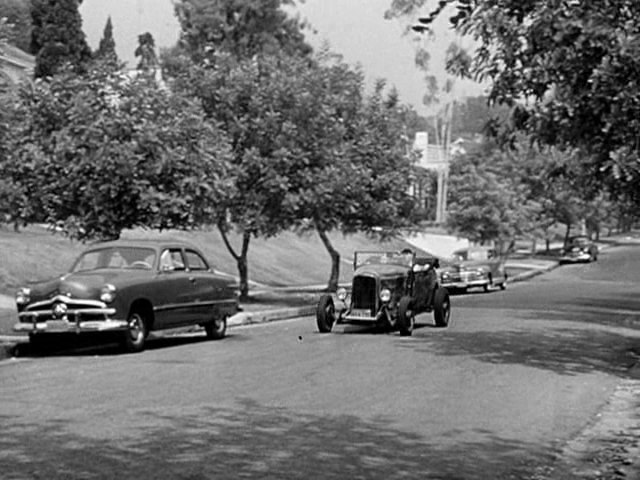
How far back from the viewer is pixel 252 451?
1005 centimetres

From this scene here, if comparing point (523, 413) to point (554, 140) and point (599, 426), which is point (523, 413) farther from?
point (554, 140)

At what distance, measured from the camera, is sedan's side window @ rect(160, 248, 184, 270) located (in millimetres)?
19578

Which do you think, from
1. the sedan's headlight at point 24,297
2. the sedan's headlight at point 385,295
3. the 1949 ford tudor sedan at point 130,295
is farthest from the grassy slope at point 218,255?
the sedan's headlight at point 24,297

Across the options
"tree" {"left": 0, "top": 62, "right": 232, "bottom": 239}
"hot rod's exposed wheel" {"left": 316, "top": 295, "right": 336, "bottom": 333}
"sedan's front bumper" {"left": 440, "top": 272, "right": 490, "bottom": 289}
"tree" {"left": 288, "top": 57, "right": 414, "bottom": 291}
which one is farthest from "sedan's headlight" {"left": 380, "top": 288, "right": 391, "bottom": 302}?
"sedan's front bumper" {"left": 440, "top": 272, "right": 490, "bottom": 289}

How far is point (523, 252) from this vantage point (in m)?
85.3

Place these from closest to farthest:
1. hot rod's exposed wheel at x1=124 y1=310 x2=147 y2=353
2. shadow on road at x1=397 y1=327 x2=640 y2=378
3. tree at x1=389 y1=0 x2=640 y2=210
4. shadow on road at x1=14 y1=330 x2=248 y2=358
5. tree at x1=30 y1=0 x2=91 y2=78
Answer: tree at x1=389 y1=0 x2=640 y2=210, shadow on road at x1=397 y1=327 x2=640 y2=378, hot rod's exposed wheel at x1=124 y1=310 x2=147 y2=353, shadow on road at x1=14 y1=330 x2=248 y2=358, tree at x1=30 y1=0 x2=91 y2=78

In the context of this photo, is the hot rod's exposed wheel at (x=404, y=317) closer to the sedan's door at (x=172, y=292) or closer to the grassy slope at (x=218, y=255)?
the sedan's door at (x=172, y=292)

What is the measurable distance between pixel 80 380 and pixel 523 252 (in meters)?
72.7

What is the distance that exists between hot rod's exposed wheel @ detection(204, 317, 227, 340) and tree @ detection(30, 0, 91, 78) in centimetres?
3707

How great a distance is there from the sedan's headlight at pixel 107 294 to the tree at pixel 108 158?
16.0ft

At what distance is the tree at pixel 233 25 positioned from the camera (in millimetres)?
67000

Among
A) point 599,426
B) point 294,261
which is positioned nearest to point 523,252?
point 294,261

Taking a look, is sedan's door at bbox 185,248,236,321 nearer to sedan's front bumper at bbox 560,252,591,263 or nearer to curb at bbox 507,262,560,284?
curb at bbox 507,262,560,284

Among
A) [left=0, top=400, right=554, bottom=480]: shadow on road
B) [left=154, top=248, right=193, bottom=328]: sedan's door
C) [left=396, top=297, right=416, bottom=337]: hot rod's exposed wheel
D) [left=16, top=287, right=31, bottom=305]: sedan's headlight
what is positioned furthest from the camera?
[left=396, top=297, right=416, bottom=337]: hot rod's exposed wheel
